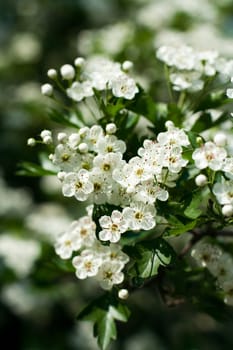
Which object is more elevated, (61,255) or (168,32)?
(61,255)

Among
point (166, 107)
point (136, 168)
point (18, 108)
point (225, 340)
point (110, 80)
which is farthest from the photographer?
point (18, 108)

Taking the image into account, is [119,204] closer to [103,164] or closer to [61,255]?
[103,164]

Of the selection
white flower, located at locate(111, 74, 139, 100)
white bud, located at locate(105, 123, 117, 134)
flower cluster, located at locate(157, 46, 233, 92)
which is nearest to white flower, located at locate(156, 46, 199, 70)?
flower cluster, located at locate(157, 46, 233, 92)

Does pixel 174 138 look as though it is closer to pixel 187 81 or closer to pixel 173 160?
pixel 173 160

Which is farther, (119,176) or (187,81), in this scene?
(187,81)

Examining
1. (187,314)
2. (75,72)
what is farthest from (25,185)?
(75,72)

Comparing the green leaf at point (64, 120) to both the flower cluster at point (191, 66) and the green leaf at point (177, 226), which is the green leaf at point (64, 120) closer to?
the flower cluster at point (191, 66)

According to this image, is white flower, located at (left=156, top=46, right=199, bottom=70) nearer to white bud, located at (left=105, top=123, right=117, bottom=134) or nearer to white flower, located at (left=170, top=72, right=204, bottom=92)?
white flower, located at (left=170, top=72, right=204, bottom=92)

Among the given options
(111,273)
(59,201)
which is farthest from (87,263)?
(59,201)
